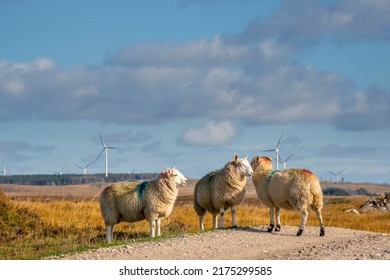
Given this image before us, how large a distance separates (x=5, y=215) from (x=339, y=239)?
44.6 feet

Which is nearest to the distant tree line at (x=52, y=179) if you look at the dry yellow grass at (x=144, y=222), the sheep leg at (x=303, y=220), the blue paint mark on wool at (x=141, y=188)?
the dry yellow grass at (x=144, y=222)

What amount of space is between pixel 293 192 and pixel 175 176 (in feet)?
14.4

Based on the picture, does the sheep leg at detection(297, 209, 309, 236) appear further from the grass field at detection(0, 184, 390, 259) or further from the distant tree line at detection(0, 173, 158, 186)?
the distant tree line at detection(0, 173, 158, 186)

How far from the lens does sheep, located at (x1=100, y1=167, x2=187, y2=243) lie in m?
24.2

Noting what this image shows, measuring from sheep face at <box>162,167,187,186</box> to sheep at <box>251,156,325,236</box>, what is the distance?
2613 mm

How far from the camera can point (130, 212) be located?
80.2 ft

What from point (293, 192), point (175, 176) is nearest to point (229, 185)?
point (175, 176)

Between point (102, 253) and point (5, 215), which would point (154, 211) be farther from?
point (5, 215)

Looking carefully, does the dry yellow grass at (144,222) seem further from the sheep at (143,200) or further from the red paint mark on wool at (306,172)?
the red paint mark on wool at (306,172)

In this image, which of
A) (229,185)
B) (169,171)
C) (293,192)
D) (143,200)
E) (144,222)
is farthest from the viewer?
(144,222)

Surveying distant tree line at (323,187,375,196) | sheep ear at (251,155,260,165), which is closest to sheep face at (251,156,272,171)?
sheep ear at (251,155,260,165)

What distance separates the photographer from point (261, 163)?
2494 centimetres

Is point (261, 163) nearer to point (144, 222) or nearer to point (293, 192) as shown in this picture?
point (293, 192)
